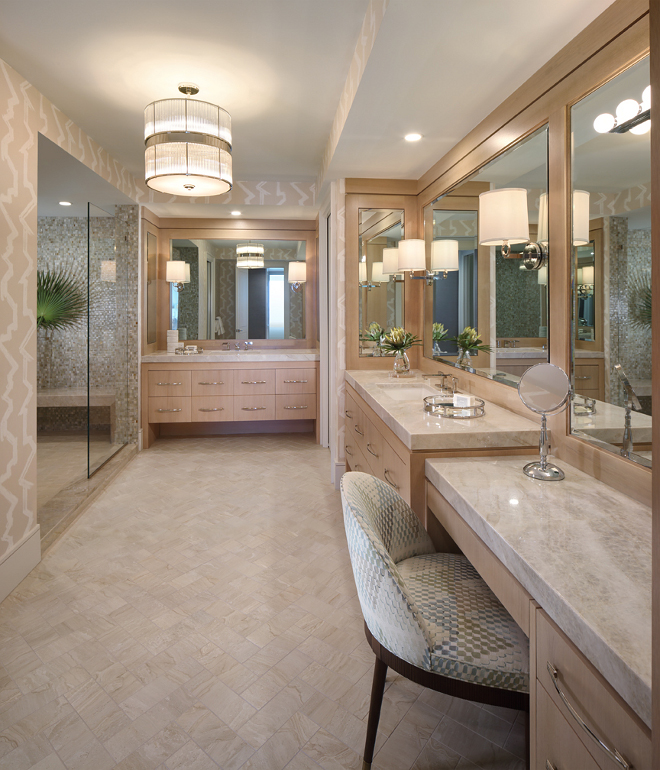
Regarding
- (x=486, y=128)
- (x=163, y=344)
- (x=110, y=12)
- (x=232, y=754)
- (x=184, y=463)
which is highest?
(x=110, y=12)

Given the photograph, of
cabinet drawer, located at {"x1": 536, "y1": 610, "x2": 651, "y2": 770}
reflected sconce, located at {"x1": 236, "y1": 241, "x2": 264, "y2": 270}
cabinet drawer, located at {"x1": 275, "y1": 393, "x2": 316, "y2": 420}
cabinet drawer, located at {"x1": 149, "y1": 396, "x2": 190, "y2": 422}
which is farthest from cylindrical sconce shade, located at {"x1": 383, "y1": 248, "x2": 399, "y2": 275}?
cabinet drawer, located at {"x1": 536, "y1": 610, "x2": 651, "y2": 770}

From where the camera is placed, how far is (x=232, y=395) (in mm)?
5332

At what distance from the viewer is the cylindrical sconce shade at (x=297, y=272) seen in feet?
19.1

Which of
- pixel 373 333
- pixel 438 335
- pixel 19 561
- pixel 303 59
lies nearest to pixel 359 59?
pixel 303 59

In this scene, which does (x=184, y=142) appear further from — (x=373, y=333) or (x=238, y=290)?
(x=238, y=290)

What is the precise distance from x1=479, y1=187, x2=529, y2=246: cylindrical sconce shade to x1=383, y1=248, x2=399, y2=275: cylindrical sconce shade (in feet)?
4.74

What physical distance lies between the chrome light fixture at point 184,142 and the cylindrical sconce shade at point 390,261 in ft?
4.74

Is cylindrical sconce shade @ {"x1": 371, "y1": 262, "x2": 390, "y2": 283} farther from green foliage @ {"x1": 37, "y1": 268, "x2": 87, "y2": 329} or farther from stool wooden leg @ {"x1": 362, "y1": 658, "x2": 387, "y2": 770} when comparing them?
stool wooden leg @ {"x1": 362, "y1": 658, "x2": 387, "y2": 770}

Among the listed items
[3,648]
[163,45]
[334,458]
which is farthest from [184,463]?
[163,45]

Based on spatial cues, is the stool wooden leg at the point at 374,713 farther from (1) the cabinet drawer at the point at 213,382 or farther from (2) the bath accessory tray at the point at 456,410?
(1) the cabinet drawer at the point at 213,382

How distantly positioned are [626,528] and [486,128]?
6.89 feet

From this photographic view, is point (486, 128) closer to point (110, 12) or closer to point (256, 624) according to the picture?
point (110, 12)

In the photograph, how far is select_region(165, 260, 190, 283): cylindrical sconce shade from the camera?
5574 mm

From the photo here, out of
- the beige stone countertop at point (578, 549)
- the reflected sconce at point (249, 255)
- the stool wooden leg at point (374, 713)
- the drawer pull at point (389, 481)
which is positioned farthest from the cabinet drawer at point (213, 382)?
the stool wooden leg at point (374, 713)
